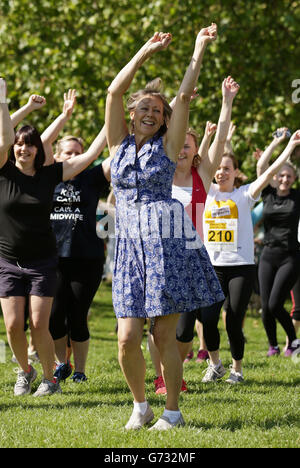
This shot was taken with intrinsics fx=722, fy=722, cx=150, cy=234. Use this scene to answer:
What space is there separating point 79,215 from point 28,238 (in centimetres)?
110

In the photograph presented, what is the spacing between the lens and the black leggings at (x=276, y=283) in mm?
8695

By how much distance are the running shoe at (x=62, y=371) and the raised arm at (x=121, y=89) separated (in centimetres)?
273

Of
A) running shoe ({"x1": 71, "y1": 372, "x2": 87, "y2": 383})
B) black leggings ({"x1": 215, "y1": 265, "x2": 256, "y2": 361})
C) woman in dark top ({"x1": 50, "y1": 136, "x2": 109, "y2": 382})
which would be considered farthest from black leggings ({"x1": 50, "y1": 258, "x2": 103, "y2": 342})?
black leggings ({"x1": 215, "y1": 265, "x2": 256, "y2": 361})

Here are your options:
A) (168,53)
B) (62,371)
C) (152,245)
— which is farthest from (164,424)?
(168,53)

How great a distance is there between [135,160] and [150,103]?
392 millimetres

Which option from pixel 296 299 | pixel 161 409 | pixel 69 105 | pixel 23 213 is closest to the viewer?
pixel 161 409

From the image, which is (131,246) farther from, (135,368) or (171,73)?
(171,73)

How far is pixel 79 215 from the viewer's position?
6.82 metres

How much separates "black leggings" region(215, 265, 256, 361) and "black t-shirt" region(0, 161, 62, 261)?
6.03ft

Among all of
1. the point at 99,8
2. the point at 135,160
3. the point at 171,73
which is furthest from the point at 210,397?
the point at 99,8

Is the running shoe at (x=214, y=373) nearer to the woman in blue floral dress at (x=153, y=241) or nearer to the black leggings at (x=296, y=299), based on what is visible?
the woman in blue floral dress at (x=153, y=241)

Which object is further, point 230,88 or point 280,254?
point 280,254

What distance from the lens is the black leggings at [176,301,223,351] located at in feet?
20.6

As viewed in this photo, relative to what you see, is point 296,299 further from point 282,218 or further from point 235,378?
point 235,378
